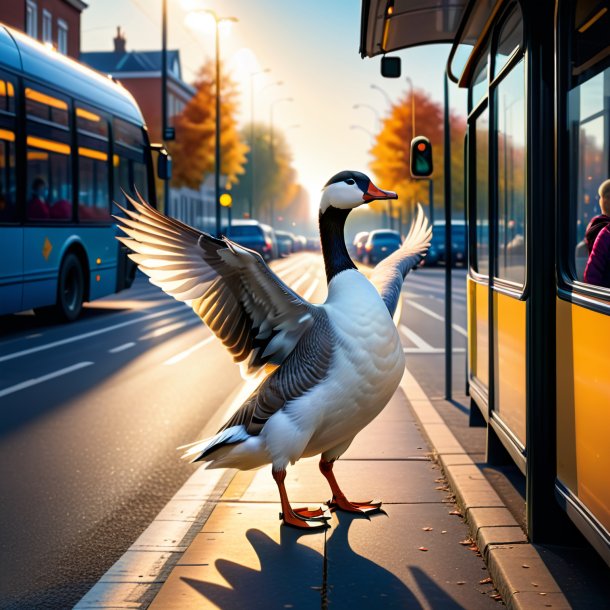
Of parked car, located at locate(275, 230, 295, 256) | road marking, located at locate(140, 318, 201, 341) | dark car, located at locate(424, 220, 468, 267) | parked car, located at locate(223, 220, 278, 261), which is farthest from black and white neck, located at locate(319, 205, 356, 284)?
parked car, located at locate(275, 230, 295, 256)

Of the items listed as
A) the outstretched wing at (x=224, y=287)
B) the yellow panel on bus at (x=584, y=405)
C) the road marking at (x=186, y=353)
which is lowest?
the road marking at (x=186, y=353)

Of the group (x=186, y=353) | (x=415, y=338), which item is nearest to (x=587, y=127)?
(x=186, y=353)

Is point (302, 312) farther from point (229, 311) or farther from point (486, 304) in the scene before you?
point (486, 304)

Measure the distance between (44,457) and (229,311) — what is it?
262 centimetres

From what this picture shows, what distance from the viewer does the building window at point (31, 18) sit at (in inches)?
1659

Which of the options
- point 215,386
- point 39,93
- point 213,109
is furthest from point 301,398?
point 213,109

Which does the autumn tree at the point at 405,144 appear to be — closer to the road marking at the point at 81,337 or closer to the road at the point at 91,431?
the road marking at the point at 81,337

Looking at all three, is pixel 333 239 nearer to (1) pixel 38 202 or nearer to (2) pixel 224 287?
(2) pixel 224 287

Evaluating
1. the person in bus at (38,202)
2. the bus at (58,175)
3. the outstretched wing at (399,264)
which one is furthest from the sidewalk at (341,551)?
the person in bus at (38,202)

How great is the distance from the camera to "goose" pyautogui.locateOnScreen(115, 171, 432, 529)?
4707 mm

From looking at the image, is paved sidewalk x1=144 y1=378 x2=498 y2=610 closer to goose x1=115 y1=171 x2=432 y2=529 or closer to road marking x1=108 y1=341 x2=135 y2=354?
goose x1=115 y1=171 x2=432 y2=529

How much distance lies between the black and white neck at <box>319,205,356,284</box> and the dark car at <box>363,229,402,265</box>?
41.4 m

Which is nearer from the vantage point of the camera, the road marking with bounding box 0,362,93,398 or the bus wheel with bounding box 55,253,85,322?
the road marking with bounding box 0,362,93,398

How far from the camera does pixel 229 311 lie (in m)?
5.00
